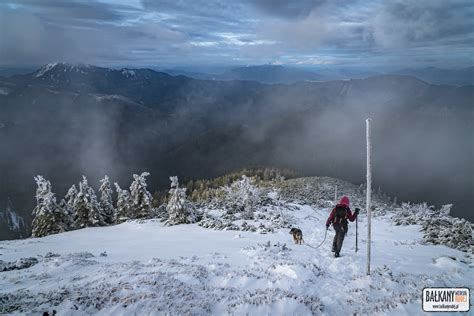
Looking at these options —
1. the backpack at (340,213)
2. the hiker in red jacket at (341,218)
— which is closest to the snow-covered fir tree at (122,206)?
the hiker in red jacket at (341,218)

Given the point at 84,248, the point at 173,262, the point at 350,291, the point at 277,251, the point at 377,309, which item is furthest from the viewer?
the point at 84,248

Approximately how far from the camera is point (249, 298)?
889 centimetres

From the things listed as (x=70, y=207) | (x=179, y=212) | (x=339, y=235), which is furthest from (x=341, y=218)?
(x=70, y=207)

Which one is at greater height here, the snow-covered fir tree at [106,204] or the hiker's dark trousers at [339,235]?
the hiker's dark trousers at [339,235]

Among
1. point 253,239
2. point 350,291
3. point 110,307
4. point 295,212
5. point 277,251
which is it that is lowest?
point 295,212

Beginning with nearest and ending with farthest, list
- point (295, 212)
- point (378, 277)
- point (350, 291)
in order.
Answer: point (350, 291)
point (378, 277)
point (295, 212)

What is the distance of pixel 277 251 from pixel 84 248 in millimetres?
13470

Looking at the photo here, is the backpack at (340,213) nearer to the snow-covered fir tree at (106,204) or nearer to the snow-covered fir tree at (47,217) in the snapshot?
the snow-covered fir tree at (47,217)

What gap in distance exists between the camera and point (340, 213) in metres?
13.3

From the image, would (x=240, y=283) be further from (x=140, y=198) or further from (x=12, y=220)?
(x=12, y=220)

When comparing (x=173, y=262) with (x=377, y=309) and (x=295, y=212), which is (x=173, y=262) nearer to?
(x=377, y=309)

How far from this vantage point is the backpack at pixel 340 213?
13.2 m

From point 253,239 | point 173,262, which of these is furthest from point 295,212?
point 173,262

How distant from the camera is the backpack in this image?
13227 millimetres
